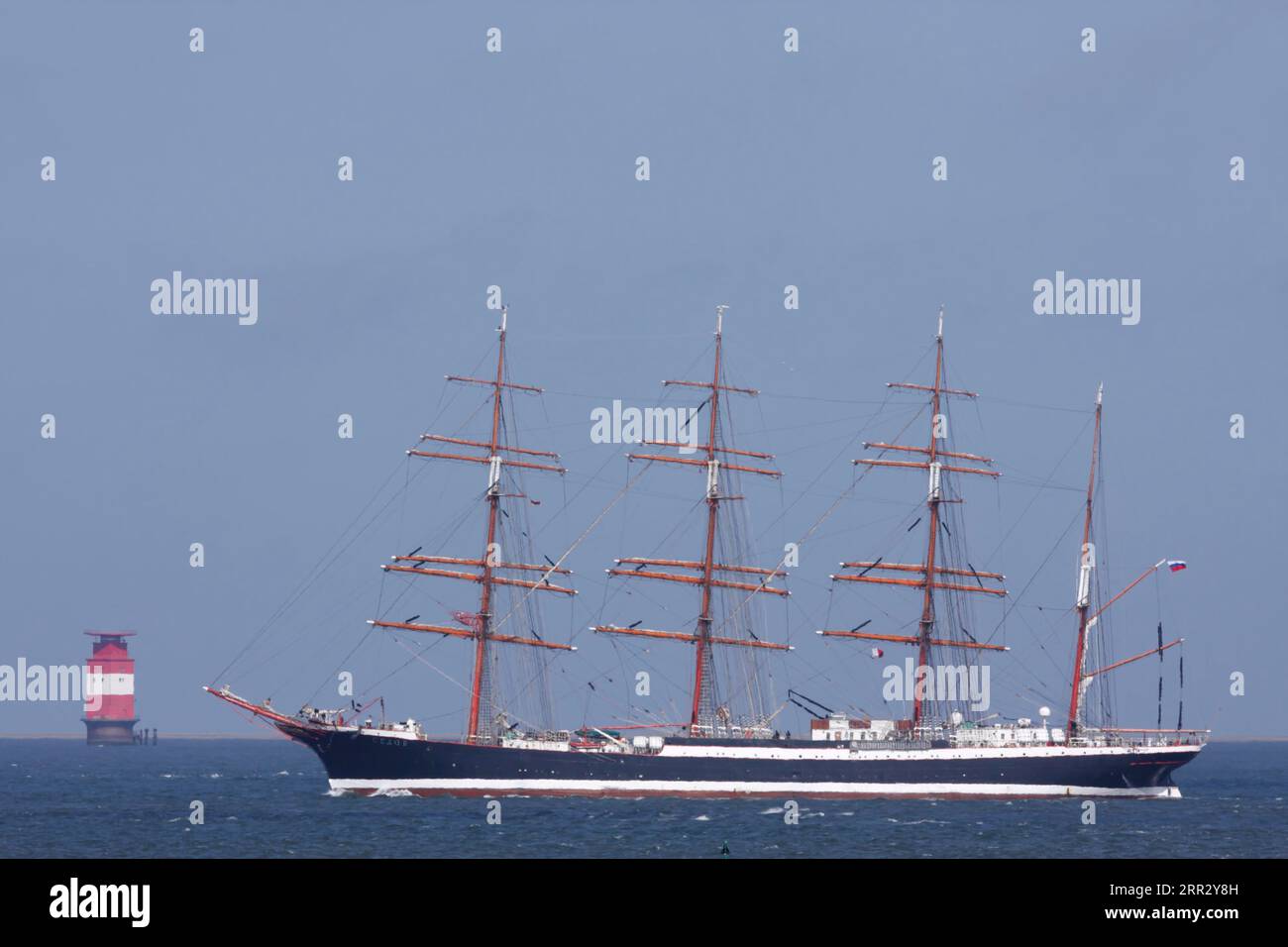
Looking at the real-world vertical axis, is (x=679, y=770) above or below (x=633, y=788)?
above

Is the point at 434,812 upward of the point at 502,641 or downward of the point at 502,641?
downward

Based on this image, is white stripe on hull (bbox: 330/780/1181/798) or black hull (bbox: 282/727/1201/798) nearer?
black hull (bbox: 282/727/1201/798)

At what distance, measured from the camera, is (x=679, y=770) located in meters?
91.3

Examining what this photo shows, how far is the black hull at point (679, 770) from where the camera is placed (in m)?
90.9

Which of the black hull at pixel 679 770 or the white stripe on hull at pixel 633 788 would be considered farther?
the white stripe on hull at pixel 633 788

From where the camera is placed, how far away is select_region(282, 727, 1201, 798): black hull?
298 feet

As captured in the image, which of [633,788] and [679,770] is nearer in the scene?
[679,770]

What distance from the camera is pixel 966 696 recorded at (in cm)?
9712
